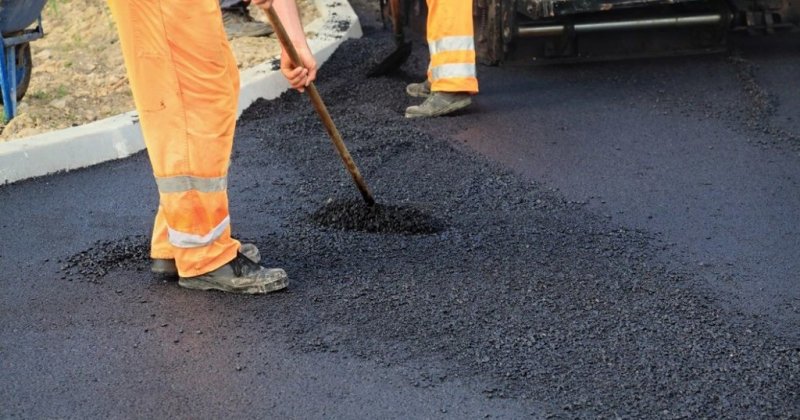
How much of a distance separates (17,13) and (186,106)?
8.24 ft

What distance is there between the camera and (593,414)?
312 centimetres

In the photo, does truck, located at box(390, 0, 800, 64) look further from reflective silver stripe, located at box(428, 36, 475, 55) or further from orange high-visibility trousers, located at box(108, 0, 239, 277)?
orange high-visibility trousers, located at box(108, 0, 239, 277)

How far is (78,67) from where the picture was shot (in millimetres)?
7039

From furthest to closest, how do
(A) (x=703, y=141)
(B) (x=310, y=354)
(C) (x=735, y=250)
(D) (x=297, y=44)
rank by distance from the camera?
(A) (x=703, y=141), (C) (x=735, y=250), (D) (x=297, y=44), (B) (x=310, y=354)

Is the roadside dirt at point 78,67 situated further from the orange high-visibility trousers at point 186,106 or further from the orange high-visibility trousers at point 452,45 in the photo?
the orange high-visibility trousers at point 186,106

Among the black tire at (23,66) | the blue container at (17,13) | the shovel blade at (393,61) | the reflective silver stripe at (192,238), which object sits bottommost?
the shovel blade at (393,61)

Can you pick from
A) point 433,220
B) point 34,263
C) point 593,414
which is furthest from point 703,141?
point 34,263

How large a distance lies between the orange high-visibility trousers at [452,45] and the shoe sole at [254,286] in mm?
2597

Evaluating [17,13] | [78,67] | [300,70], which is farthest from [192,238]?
[78,67]

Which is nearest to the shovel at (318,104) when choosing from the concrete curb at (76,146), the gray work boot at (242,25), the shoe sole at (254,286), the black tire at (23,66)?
the shoe sole at (254,286)

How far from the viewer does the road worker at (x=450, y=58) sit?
20.3ft

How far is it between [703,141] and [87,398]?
144 inches

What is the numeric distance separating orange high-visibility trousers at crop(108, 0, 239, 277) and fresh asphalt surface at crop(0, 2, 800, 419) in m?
0.28

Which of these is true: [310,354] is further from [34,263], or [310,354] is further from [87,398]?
[34,263]
